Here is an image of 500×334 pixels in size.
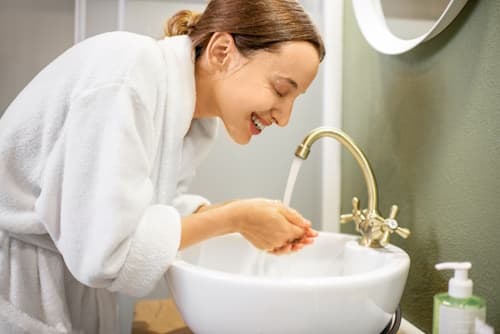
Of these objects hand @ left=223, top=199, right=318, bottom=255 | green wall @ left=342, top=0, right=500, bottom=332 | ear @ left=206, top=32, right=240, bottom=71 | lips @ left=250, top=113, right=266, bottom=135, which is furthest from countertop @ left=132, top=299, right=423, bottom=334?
ear @ left=206, top=32, right=240, bottom=71

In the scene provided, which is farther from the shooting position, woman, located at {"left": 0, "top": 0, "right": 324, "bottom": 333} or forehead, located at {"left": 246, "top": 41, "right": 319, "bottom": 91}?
forehead, located at {"left": 246, "top": 41, "right": 319, "bottom": 91}

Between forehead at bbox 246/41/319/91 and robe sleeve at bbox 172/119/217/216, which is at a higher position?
forehead at bbox 246/41/319/91

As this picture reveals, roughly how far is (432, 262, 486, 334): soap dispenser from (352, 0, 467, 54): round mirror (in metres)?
0.46

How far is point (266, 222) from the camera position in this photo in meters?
0.83

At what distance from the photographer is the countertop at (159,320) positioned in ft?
3.28

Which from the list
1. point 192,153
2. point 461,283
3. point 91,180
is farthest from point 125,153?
point 461,283

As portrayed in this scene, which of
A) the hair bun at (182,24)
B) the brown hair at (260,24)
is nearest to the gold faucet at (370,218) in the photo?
the brown hair at (260,24)

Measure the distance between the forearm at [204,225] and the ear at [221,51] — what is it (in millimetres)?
302

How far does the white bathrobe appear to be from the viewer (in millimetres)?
722

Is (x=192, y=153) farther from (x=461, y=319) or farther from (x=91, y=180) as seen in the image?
(x=461, y=319)

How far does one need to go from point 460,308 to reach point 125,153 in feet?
1.70

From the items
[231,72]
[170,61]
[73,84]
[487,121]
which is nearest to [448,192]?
[487,121]

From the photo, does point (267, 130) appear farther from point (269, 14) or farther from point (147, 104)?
point (147, 104)

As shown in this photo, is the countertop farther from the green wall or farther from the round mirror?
the round mirror
